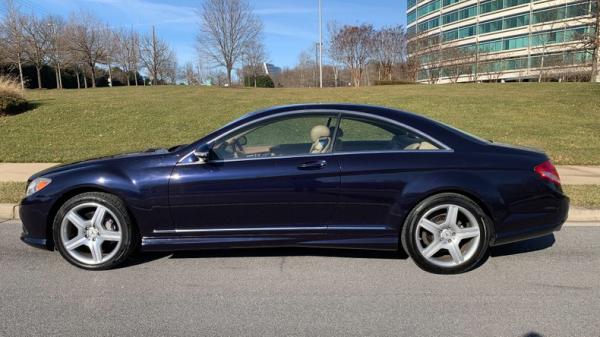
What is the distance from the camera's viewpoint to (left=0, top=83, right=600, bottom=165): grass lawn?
1138 centimetres

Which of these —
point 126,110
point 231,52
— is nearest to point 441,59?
point 231,52

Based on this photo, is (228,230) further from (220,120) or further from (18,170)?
(220,120)

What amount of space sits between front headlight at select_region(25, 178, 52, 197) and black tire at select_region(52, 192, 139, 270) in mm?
266

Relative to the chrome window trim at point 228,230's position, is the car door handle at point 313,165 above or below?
above

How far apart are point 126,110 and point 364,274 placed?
15.1m

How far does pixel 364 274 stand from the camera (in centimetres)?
408

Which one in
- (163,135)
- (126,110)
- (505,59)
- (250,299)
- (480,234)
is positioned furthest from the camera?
(505,59)

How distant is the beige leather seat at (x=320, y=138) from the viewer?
13.7 feet

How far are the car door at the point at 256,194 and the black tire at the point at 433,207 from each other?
0.71 metres

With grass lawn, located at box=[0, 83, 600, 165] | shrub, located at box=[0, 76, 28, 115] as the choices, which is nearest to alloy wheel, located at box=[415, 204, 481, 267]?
grass lawn, located at box=[0, 83, 600, 165]

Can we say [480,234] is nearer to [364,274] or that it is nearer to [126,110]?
[364,274]

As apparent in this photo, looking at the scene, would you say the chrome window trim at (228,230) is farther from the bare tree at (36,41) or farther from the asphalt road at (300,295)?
the bare tree at (36,41)

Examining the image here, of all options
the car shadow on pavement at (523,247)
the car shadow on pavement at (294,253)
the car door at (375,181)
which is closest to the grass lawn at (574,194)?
the car shadow on pavement at (523,247)

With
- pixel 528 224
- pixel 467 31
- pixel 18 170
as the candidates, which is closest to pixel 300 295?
pixel 528 224
